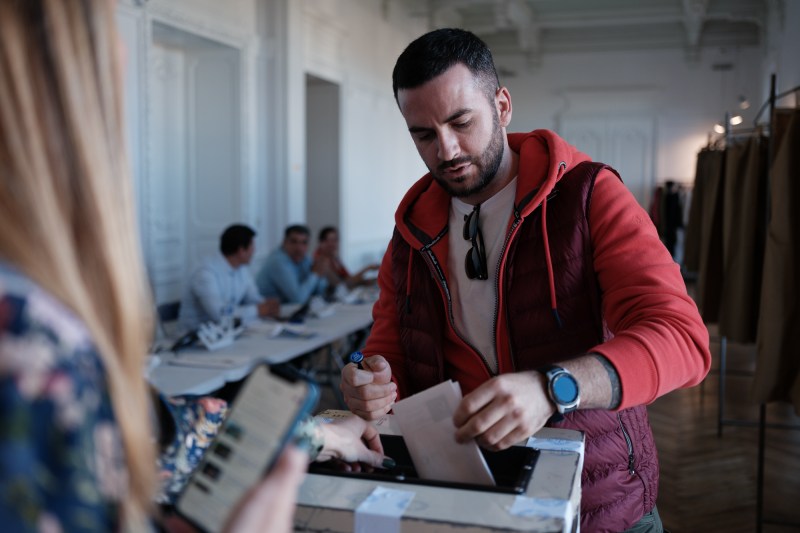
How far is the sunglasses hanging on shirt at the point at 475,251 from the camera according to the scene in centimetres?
169

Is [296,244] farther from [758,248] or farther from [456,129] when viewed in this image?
[456,129]

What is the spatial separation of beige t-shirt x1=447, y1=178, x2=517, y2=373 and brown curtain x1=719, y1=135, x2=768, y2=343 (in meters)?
2.83

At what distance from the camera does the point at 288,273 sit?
20.5 feet

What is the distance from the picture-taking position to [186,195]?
756 cm

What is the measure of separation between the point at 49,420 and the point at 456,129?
1.32 m

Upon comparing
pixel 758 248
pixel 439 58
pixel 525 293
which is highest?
pixel 439 58

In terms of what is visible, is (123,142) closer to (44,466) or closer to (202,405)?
(44,466)

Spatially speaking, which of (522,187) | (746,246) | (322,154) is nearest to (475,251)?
(522,187)

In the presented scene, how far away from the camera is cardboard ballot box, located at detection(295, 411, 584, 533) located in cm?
86

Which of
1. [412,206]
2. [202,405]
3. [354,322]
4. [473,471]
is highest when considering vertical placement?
[412,206]

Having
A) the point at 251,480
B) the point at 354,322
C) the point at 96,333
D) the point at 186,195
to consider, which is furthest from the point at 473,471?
the point at 186,195

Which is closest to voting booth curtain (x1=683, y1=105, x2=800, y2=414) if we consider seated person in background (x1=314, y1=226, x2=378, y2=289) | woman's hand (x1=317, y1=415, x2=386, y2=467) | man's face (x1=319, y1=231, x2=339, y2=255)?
woman's hand (x1=317, y1=415, x2=386, y2=467)

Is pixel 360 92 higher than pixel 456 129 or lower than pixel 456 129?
higher

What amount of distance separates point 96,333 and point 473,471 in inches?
25.9
